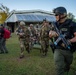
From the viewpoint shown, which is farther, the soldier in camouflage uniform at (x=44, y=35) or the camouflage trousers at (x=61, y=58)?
the soldier in camouflage uniform at (x=44, y=35)

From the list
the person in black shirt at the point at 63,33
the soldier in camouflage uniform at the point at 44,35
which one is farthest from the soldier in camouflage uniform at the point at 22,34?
the person in black shirt at the point at 63,33

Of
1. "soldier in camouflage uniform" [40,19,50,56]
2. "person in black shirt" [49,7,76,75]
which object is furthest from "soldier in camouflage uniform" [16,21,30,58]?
"person in black shirt" [49,7,76,75]

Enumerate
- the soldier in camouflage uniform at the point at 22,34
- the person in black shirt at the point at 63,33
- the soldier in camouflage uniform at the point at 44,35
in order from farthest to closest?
1. the soldier in camouflage uniform at the point at 44,35
2. the soldier in camouflage uniform at the point at 22,34
3. the person in black shirt at the point at 63,33

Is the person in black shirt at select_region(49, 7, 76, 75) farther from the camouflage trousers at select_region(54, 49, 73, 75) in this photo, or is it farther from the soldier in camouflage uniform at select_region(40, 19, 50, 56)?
the soldier in camouflage uniform at select_region(40, 19, 50, 56)

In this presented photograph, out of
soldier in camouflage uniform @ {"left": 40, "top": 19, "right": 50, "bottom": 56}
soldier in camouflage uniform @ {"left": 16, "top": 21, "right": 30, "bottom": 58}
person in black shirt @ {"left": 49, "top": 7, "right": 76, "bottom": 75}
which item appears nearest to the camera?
person in black shirt @ {"left": 49, "top": 7, "right": 76, "bottom": 75}

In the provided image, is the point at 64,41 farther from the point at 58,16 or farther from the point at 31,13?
the point at 31,13

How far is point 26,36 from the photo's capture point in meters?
13.2

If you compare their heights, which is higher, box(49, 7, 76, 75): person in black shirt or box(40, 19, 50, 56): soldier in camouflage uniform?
box(49, 7, 76, 75): person in black shirt

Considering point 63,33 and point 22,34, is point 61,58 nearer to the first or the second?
point 63,33

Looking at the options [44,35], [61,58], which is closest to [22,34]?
[44,35]

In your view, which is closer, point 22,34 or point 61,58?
point 61,58

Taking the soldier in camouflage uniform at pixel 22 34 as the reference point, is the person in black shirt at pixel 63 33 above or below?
above

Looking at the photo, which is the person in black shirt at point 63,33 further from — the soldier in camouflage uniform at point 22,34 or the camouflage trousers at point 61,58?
the soldier in camouflage uniform at point 22,34

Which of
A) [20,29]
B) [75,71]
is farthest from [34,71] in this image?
[20,29]
